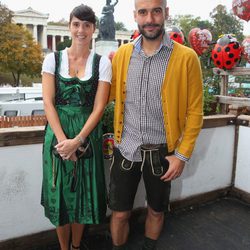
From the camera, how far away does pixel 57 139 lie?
1.92m

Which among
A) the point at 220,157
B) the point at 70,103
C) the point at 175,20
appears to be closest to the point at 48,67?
the point at 70,103

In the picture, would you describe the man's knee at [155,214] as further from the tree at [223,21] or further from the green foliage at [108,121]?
the tree at [223,21]

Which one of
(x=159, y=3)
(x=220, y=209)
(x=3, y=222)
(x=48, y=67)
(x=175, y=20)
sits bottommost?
(x=220, y=209)

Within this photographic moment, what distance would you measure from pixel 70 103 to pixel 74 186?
551mm

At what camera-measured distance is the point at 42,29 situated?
57.3 m

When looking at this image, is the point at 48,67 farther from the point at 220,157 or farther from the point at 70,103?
the point at 220,157

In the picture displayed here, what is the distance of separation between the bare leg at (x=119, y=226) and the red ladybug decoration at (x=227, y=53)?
300 centimetres

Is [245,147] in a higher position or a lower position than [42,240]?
higher

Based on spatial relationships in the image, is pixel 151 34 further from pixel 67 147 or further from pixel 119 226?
pixel 119 226

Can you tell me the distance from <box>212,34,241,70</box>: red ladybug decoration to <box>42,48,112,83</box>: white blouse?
9.35ft

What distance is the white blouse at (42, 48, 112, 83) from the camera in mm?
1907

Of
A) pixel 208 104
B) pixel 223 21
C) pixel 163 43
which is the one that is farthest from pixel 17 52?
pixel 163 43

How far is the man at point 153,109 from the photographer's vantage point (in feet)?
6.42

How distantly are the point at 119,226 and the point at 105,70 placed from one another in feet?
3.57
